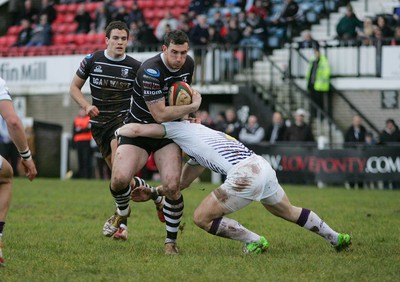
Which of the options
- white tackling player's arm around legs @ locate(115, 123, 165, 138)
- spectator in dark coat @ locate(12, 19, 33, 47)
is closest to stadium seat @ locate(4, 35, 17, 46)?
spectator in dark coat @ locate(12, 19, 33, 47)

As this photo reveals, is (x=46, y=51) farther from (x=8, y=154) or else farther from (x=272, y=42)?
(x=272, y=42)

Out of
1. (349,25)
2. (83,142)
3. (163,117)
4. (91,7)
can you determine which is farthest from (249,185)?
(91,7)

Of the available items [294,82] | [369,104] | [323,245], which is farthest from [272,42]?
[323,245]

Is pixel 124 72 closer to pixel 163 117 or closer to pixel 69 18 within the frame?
pixel 163 117

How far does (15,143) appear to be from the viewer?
7.89 metres

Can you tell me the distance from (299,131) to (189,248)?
453 inches

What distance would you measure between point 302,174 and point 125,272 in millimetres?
12766

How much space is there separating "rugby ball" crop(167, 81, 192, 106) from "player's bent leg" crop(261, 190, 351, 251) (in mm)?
1268

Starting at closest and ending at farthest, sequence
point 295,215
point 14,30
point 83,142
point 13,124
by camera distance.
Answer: point 13,124
point 295,215
point 83,142
point 14,30

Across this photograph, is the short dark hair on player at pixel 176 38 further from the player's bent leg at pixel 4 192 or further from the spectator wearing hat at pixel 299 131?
the spectator wearing hat at pixel 299 131

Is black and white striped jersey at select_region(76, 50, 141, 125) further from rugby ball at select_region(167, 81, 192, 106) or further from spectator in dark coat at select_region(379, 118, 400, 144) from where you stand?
spectator in dark coat at select_region(379, 118, 400, 144)

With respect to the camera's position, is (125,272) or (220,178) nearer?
(125,272)

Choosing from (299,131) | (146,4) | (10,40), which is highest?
(146,4)

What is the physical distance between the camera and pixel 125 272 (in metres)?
7.89
